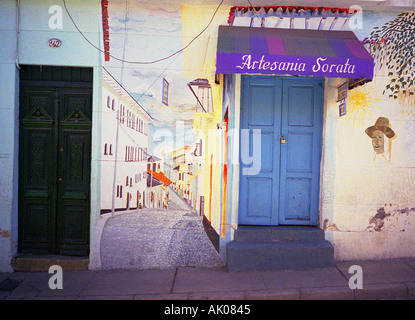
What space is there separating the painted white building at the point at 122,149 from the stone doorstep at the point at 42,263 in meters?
0.94

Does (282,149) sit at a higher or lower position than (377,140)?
lower

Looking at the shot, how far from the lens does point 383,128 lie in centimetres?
517

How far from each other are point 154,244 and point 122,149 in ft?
5.48

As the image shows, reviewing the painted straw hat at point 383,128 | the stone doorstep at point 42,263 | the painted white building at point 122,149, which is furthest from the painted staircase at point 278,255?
the stone doorstep at point 42,263

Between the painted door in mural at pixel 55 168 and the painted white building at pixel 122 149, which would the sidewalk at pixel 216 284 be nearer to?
the painted door in mural at pixel 55 168

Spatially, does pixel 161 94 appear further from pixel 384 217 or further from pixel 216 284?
pixel 384 217

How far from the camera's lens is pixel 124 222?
5059 mm

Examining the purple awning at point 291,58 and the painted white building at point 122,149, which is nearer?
the purple awning at point 291,58

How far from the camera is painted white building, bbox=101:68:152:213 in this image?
16.4ft

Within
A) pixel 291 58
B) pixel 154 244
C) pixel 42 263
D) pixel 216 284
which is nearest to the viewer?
pixel 291 58

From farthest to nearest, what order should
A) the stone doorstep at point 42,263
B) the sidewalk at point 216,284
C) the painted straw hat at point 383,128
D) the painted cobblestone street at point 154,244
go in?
the painted straw hat at point 383,128 < the painted cobblestone street at point 154,244 < the stone doorstep at point 42,263 < the sidewalk at point 216,284

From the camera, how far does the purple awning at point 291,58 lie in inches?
166

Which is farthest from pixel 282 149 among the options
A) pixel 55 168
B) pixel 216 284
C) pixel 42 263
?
pixel 42 263

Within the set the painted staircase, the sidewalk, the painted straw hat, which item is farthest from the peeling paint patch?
the painted straw hat
